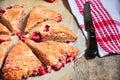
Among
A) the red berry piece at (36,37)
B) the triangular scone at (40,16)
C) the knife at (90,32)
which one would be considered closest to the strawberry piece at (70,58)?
the knife at (90,32)

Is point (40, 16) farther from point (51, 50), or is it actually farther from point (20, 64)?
point (20, 64)

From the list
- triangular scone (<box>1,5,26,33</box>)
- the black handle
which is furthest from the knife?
triangular scone (<box>1,5,26,33</box>)

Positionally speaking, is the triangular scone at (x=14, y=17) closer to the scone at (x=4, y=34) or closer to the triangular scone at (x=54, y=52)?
the scone at (x=4, y=34)

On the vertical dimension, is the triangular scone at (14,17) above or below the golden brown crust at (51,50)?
above

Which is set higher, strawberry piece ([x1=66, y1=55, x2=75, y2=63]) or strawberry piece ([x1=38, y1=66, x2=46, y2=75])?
strawberry piece ([x1=38, y1=66, x2=46, y2=75])

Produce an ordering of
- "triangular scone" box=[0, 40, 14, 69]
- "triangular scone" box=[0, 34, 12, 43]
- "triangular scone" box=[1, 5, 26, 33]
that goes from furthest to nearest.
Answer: "triangular scone" box=[1, 5, 26, 33] → "triangular scone" box=[0, 34, 12, 43] → "triangular scone" box=[0, 40, 14, 69]

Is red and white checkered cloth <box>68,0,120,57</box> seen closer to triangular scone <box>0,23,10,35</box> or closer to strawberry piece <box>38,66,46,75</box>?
strawberry piece <box>38,66,46,75</box>
